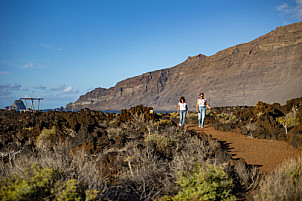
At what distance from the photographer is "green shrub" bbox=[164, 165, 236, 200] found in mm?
3426

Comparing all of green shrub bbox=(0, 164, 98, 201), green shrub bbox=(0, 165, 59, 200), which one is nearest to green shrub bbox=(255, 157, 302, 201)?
green shrub bbox=(0, 164, 98, 201)

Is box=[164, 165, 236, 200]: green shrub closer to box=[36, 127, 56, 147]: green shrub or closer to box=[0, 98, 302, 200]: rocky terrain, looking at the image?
box=[0, 98, 302, 200]: rocky terrain

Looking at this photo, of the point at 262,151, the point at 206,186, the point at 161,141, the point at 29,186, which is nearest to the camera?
the point at 29,186

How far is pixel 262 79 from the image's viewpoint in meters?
110

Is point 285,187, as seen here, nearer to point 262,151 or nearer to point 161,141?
point 161,141

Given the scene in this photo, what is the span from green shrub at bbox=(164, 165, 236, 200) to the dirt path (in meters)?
2.13

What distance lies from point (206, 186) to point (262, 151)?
176 inches

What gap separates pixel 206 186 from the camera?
3.45 meters

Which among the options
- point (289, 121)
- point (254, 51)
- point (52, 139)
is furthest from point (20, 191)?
point (254, 51)

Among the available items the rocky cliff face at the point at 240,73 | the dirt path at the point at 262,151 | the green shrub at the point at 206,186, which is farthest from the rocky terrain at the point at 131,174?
the rocky cliff face at the point at 240,73

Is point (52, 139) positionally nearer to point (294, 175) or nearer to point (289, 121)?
point (294, 175)

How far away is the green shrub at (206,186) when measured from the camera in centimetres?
343

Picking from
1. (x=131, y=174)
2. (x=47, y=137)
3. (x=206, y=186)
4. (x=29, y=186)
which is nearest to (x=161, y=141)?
(x=131, y=174)

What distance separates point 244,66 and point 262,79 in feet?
62.2
